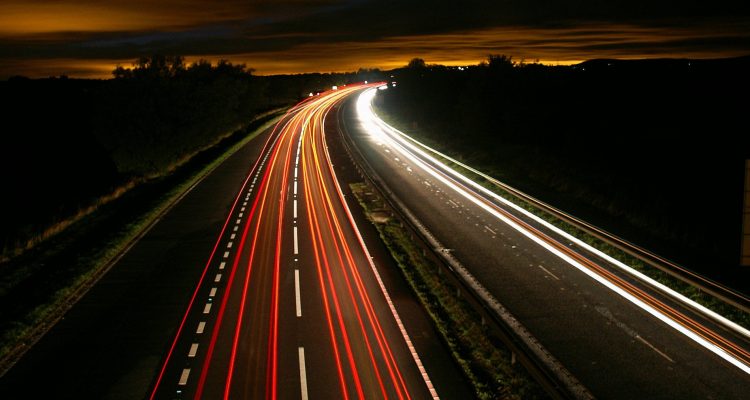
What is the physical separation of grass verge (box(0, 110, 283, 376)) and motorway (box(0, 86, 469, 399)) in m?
0.57

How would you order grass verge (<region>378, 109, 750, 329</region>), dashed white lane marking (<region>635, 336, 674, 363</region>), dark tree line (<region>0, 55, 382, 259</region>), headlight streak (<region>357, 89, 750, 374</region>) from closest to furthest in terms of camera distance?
dashed white lane marking (<region>635, 336, 674, 363</region>)
headlight streak (<region>357, 89, 750, 374</region>)
grass verge (<region>378, 109, 750, 329</region>)
dark tree line (<region>0, 55, 382, 259</region>)

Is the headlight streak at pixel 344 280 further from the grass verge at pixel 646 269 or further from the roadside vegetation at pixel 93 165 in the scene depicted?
the grass verge at pixel 646 269

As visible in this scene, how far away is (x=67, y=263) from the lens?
23.1 m

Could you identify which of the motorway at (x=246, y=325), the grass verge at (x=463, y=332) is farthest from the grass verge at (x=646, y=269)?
the motorway at (x=246, y=325)

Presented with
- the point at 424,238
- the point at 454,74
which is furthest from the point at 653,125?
the point at 454,74

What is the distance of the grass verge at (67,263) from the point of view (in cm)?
1720

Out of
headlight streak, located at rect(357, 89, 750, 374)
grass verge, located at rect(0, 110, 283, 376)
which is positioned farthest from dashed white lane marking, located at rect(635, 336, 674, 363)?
grass verge, located at rect(0, 110, 283, 376)

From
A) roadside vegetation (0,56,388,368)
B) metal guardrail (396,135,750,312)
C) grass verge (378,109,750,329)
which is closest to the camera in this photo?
metal guardrail (396,135,750,312)

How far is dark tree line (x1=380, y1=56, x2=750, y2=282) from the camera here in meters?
30.2

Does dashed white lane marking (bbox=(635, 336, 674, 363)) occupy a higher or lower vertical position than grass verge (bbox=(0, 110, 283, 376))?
lower

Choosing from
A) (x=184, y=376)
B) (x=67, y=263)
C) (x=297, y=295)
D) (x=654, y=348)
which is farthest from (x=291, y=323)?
(x=67, y=263)

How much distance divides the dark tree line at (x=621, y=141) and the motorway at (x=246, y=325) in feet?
40.6

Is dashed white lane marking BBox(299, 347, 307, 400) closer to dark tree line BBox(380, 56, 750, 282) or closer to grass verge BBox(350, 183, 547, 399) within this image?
grass verge BBox(350, 183, 547, 399)

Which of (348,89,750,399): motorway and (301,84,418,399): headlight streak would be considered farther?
(301,84,418,399): headlight streak
